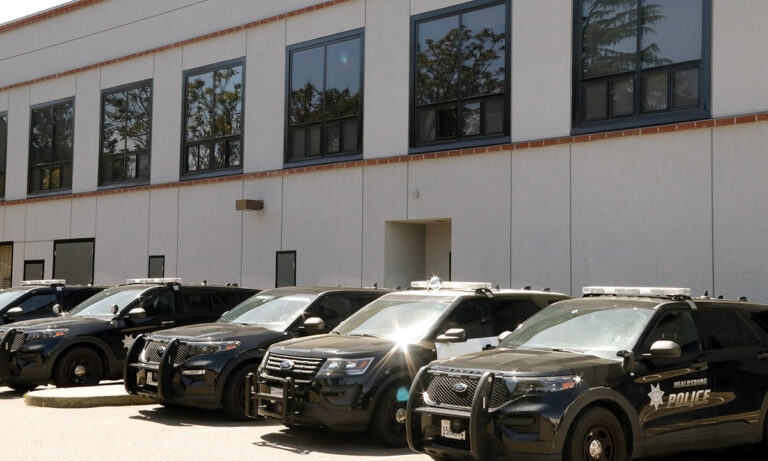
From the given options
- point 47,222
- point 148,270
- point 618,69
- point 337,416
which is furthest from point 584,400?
point 47,222

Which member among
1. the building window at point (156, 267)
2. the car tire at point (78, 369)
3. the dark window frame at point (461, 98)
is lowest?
the car tire at point (78, 369)

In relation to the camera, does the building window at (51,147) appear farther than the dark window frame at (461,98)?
Yes

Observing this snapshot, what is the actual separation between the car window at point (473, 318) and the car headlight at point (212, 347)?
3.04 metres

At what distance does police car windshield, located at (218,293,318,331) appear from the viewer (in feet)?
42.1

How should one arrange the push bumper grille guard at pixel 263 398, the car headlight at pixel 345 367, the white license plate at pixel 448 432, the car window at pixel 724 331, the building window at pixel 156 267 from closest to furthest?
the white license plate at pixel 448 432 < the car window at pixel 724 331 < the car headlight at pixel 345 367 < the push bumper grille guard at pixel 263 398 < the building window at pixel 156 267

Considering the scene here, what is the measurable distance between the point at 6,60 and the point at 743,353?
2886cm

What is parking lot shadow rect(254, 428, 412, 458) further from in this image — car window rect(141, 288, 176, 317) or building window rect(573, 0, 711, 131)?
building window rect(573, 0, 711, 131)

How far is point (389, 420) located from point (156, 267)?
16.0 metres

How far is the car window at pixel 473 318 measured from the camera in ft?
35.7

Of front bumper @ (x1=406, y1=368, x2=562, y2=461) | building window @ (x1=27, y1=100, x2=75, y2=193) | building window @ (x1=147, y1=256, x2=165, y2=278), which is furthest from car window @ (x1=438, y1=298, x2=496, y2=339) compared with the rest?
building window @ (x1=27, y1=100, x2=75, y2=193)

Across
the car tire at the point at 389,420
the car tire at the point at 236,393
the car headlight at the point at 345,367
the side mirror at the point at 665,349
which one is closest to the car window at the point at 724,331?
the side mirror at the point at 665,349

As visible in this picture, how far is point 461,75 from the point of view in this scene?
18.6 m

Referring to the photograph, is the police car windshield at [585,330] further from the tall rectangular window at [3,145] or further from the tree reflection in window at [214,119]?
the tall rectangular window at [3,145]

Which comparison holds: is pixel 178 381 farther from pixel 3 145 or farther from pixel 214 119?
pixel 3 145
